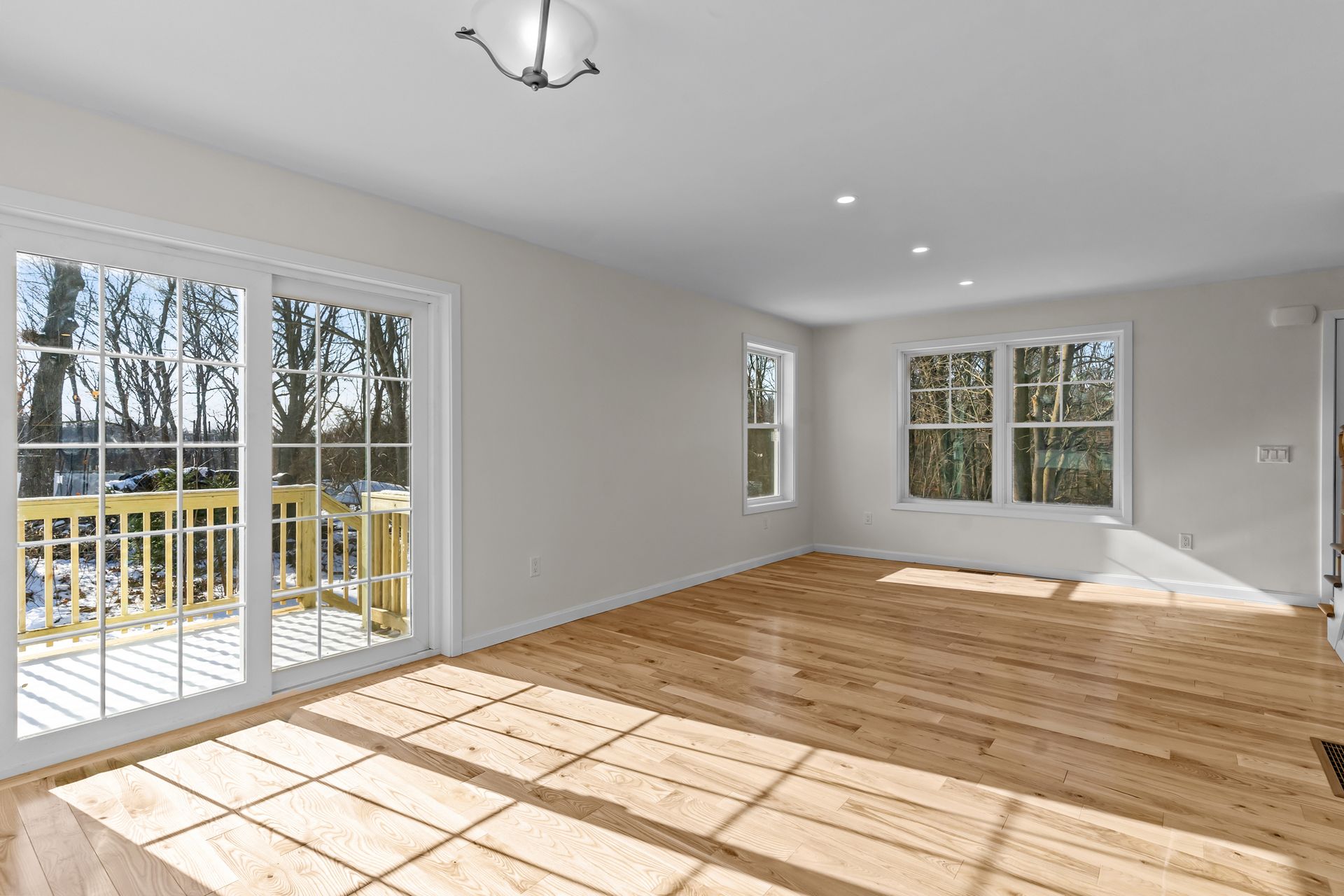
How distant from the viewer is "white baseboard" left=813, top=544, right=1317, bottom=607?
5105mm

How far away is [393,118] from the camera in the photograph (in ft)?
8.75

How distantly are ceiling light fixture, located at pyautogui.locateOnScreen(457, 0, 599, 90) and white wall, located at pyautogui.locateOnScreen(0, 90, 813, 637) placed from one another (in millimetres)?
1559

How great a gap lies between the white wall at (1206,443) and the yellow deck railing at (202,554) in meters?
5.12

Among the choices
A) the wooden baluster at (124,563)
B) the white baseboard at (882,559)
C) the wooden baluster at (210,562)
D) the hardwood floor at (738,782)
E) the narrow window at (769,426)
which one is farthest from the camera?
the narrow window at (769,426)

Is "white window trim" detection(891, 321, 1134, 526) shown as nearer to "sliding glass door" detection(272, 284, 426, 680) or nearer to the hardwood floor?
the hardwood floor

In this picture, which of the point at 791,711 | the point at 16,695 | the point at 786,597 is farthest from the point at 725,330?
the point at 16,695

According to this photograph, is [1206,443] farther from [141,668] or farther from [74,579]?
[74,579]

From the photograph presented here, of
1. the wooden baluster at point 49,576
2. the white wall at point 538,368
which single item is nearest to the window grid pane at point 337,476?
the white wall at point 538,368

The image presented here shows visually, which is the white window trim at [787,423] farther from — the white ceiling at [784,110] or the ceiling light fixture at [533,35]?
the ceiling light fixture at [533,35]

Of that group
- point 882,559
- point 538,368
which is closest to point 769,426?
point 882,559

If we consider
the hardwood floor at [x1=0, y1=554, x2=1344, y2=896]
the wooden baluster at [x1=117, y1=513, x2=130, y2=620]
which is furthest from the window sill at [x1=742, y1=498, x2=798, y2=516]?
the wooden baluster at [x1=117, y1=513, x2=130, y2=620]

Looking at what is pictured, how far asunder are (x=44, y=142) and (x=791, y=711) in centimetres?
366

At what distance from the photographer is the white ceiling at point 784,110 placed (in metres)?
2.04

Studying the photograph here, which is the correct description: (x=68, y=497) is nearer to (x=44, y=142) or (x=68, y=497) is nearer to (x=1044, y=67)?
(x=44, y=142)
